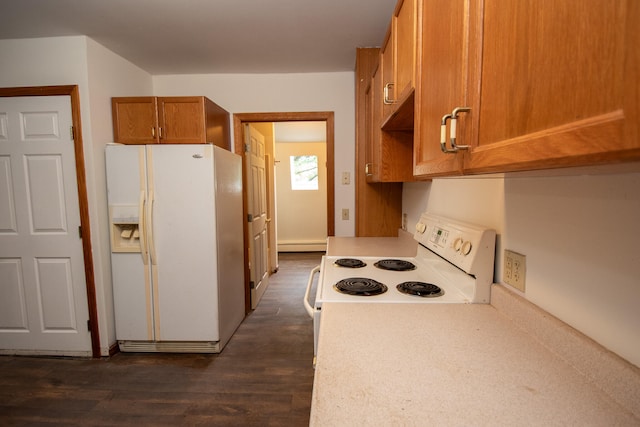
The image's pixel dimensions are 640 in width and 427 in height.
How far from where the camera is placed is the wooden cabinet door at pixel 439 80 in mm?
671

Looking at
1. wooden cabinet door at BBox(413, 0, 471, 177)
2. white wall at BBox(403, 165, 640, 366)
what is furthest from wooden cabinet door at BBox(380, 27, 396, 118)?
white wall at BBox(403, 165, 640, 366)

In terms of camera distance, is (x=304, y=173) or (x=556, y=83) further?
(x=304, y=173)

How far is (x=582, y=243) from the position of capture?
2.31 ft

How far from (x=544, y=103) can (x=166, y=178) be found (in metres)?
2.25

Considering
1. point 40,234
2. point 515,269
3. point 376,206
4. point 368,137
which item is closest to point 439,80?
point 515,269

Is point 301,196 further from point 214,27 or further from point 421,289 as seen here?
point 421,289

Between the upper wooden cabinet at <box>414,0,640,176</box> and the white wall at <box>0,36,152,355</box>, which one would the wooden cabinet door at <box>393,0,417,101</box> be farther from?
the white wall at <box>0,36,152,355</box>

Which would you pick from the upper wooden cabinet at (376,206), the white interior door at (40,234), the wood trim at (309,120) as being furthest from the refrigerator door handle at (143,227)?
the upper wooden cabinet at (376,206)

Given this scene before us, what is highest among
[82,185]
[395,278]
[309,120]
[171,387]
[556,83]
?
[309,120]

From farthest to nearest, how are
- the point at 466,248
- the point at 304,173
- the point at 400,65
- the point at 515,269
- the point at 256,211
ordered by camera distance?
1. the point at 304,173
2. the point at 256,211
3. the point at 400,65
4. the point at 466,248
5. the point at 515,269

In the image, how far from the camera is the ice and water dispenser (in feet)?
7.09

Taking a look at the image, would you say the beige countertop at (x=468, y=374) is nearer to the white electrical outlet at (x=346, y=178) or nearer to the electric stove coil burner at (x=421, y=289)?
the electric stove coil burner at (x=421, y=289)

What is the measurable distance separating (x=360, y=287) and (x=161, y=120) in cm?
217

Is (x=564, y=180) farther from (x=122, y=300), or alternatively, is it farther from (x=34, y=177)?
(x=34, y=177)
